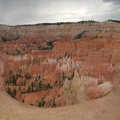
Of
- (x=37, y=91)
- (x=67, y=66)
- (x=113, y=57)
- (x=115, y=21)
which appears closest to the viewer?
(x=113, y=57)

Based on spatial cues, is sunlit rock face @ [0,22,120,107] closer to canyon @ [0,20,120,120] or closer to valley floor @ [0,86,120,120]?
canyon @ [0,20,120,120]

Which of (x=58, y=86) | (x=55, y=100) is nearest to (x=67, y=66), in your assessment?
(x=58, y=86)

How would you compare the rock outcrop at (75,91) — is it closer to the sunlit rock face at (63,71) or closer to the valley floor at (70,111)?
the sunlit rock face at (63,71)

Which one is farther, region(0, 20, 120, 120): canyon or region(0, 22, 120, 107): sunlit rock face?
region(0, 22, 120, 107): sunlit rock face

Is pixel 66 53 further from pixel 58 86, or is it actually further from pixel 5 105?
pixel 5 105

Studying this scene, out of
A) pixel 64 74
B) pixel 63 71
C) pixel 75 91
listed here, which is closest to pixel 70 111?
pixel 75 91

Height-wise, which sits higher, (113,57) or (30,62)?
(113,57)

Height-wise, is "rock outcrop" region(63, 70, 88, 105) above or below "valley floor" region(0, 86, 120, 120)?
below

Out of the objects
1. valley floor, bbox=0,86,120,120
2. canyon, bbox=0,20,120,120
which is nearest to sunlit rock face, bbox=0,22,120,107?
canyon, bbox=0,20,120,120
